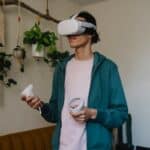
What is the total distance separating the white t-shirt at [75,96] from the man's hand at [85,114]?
0.08m

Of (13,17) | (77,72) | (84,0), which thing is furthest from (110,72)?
(84,0)

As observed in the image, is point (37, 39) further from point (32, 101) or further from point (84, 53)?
point (32, 101)

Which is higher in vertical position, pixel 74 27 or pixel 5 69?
pixel 74 27

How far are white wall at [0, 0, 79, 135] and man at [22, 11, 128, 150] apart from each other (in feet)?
3.79

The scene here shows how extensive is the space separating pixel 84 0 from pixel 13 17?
1.14 metres

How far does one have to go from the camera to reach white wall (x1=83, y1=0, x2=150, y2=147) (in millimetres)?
3348

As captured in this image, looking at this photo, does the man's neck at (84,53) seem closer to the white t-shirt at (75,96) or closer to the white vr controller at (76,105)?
the white t-shirt at (75,96)

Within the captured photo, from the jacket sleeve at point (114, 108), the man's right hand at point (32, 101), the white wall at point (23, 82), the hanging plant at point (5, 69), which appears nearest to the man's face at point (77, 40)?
the jacket sleeve at point (114, 108)

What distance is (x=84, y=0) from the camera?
3.65 metres

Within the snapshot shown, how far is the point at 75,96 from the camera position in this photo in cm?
152

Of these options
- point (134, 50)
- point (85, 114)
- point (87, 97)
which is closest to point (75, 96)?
point (87, 97)

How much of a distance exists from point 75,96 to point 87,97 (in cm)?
6

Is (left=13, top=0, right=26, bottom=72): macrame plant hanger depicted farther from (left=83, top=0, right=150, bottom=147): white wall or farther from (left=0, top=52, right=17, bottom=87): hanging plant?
(left=83, top=0, right=150, bottom=147): white wall

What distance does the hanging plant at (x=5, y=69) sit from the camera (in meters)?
2.43
